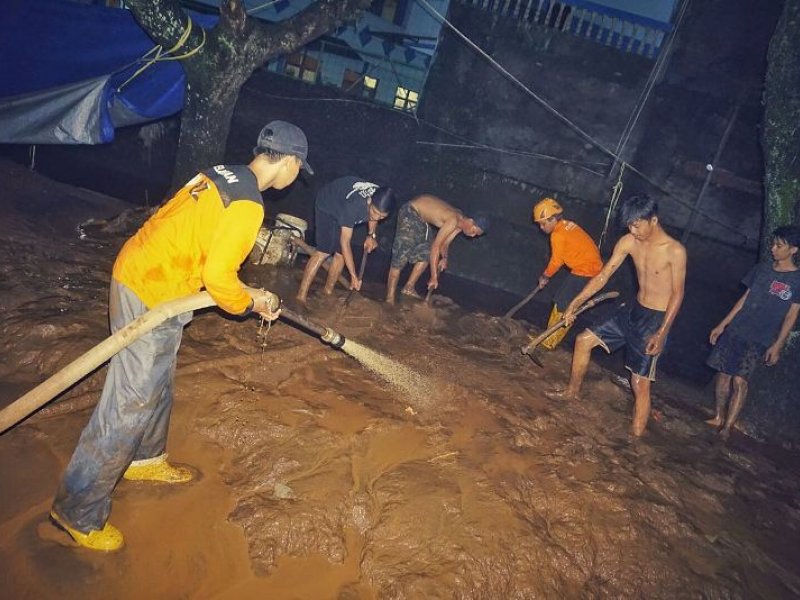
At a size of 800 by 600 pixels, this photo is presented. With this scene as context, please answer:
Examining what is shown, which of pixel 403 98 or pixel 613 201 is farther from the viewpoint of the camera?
pixel 403 98

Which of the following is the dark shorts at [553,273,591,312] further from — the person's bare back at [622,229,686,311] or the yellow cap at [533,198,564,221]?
the person's bare back at [622,229,686,311]

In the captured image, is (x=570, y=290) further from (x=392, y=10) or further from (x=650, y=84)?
(x=392, y=10)

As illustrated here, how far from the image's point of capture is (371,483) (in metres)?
3.22

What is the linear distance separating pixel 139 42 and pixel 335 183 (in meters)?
4.20

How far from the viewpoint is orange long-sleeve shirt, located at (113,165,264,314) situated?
232cm

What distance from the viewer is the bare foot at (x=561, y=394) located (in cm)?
502

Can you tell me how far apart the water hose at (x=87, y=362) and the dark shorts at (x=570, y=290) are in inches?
209

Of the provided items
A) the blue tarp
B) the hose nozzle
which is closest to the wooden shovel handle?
the hose nozzle

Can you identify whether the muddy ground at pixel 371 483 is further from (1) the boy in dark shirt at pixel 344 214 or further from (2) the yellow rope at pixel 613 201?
(2) the yellow rope at pixel 613 201

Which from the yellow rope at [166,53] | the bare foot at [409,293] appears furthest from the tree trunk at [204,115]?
the bare foot at [409,293]

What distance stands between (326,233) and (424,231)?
5.45 feet

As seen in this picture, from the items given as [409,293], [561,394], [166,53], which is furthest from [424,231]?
[166,53]

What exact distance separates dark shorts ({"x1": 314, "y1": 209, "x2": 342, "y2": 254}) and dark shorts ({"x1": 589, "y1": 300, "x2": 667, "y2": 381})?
3.32 metres

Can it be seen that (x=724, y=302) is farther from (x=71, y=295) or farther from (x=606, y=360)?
(x=71, y=295)
